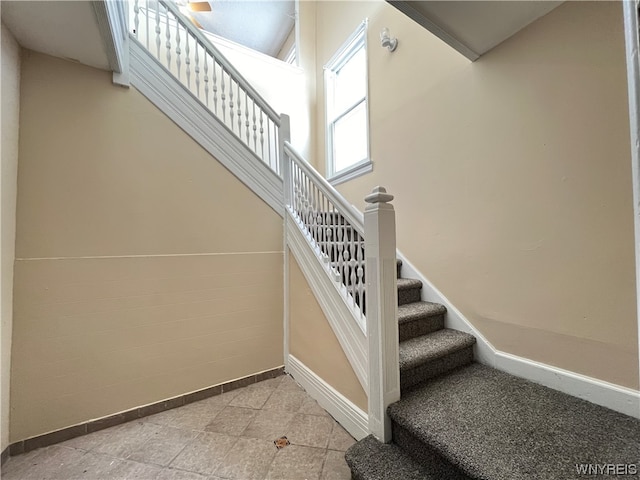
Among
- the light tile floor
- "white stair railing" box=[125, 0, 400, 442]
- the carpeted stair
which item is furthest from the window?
the light tile floor

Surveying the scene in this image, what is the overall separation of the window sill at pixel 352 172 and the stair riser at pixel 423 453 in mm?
2165

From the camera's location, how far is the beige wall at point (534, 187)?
1178mm

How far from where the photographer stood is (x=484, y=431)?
1.05 m

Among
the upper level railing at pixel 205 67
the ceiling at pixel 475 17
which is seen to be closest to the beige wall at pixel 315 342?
the upper level railing at pixel 205 67

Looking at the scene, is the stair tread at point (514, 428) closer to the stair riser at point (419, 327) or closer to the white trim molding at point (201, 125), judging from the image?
the stair riser at point (419, 327)

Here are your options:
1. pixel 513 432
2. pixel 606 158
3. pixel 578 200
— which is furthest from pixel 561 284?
pixel 513 432

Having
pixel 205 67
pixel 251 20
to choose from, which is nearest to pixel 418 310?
pixel 205 67

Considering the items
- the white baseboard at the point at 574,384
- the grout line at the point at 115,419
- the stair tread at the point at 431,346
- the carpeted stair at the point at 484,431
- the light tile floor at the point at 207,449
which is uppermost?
the stair tread at the point at 431,346

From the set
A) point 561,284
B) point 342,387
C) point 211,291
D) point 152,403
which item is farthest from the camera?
point 211,291

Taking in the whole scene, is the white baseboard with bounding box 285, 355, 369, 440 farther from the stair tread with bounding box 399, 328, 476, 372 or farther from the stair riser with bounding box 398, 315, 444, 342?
the stair riser with bounding box 398, 315, 444, 342

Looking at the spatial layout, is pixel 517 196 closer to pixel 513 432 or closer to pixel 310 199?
pixel 513 432

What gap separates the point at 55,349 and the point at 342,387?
5.72 feet

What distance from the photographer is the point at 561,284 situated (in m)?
1.33

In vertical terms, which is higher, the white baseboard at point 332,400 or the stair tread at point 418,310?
the stair tread at point 418,310
